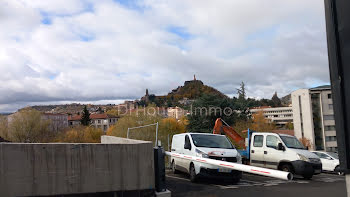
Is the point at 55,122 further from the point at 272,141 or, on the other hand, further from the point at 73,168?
the point at 73,168

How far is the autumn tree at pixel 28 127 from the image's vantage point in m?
59.2

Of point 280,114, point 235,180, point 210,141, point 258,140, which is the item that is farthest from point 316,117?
point 280,114

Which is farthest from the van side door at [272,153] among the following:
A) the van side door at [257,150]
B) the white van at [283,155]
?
the van side door at [257,150]

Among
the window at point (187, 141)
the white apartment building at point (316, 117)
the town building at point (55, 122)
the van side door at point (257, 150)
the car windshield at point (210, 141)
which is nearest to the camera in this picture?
the car windshield at point (210, 141)

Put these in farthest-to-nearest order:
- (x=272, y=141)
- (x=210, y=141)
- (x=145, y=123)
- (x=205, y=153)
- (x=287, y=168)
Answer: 1. (x=145, y=123)
2. (x=272, y=141)
3. (x=287, y=168)
4. (x=210, y=141)
5. (x=205, y=153)

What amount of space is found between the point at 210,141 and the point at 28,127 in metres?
56.4

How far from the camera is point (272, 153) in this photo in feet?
44.9

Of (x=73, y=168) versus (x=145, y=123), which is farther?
(x=145, y=123)

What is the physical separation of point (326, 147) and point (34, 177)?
7502 cm

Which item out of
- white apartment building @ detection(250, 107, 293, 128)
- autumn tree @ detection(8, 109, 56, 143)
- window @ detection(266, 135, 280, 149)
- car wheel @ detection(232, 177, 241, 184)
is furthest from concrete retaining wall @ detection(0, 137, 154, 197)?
white apartment building @ detection(250, 107, 293, 128)

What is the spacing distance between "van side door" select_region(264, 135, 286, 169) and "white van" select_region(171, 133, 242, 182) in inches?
95.9

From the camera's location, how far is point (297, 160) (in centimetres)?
1265

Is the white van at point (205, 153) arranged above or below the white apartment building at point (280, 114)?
below

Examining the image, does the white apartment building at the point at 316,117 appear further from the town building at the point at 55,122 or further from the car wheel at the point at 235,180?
the car wheel at the point at 235,180
